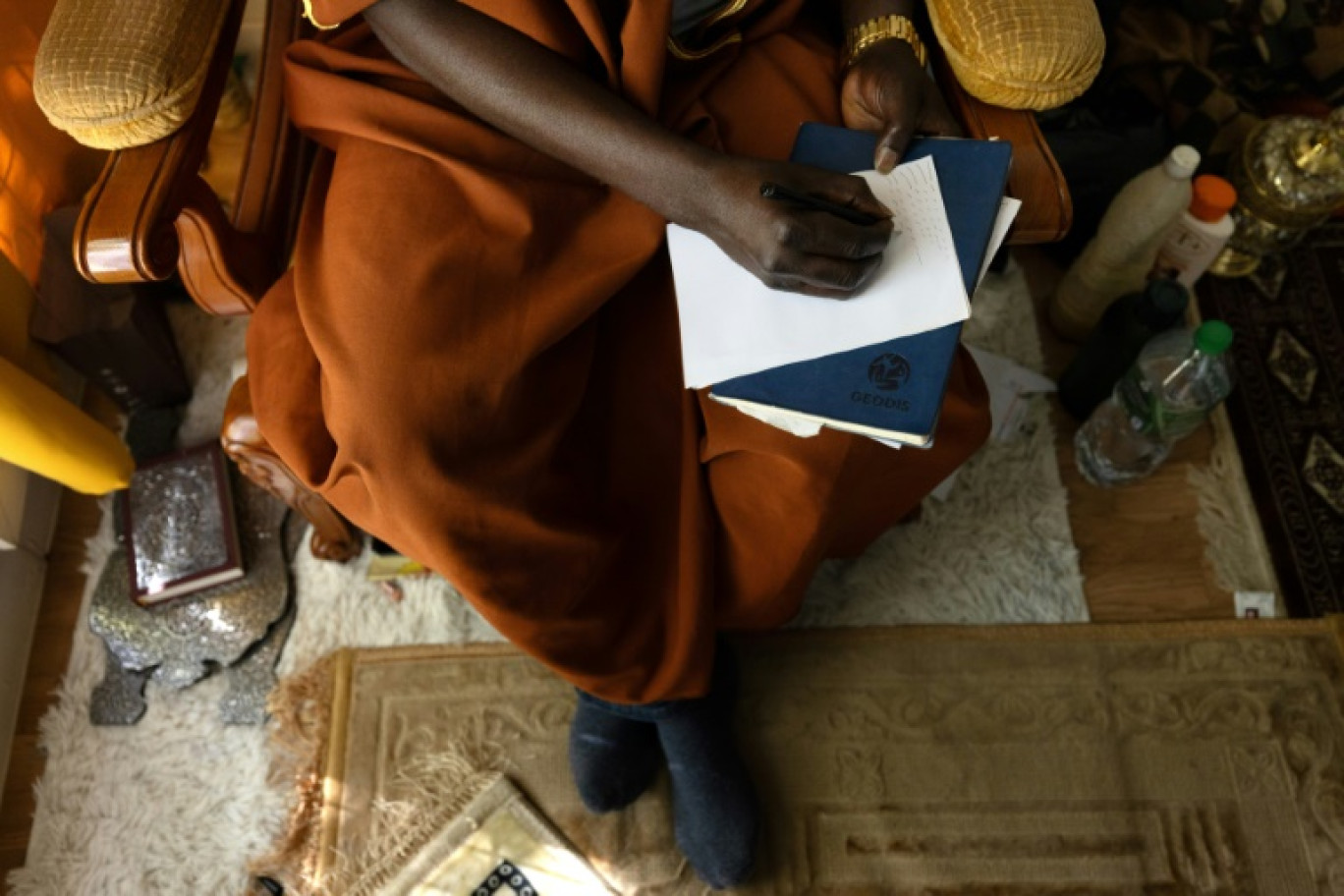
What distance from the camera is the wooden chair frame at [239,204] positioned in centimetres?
87

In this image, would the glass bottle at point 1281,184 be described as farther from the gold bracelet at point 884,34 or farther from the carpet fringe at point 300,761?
the carpet fringe at point 300,761

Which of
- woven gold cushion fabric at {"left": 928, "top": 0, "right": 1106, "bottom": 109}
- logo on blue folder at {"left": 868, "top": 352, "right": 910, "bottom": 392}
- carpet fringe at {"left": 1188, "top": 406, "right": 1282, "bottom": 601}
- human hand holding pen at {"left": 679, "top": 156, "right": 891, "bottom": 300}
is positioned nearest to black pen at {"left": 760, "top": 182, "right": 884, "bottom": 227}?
human hand holding pen at {"left": 679, "top": 156, "right": 891, "bottom": 300}

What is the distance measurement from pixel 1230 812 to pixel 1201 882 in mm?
100

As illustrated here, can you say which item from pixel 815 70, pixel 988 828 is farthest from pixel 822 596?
pixel 815 70

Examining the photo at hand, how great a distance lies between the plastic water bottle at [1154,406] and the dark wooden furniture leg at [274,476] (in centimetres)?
110

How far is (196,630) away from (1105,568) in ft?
4.32

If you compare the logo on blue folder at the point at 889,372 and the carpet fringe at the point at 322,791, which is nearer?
the logo on blue folder at the point at 889,372

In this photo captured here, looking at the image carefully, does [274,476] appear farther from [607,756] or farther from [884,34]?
[884,34]

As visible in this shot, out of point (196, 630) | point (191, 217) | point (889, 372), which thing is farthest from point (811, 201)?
point (196, 630)

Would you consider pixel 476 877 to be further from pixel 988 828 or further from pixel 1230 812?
pixel 1230 812

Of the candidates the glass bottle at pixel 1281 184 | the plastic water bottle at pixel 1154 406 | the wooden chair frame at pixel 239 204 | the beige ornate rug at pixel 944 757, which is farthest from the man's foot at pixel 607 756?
the glass bottle at pixel 1281 184

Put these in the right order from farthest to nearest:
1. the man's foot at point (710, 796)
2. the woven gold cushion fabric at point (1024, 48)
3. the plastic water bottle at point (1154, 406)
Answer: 1. the plastic water bottle at point (1154, 406)
2. the man's foot at point (710, 796)
3. the woven gold cushion fabric at point (1024, 48)

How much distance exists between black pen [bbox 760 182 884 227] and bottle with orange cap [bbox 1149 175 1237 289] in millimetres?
803

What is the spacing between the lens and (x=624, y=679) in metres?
1.03
